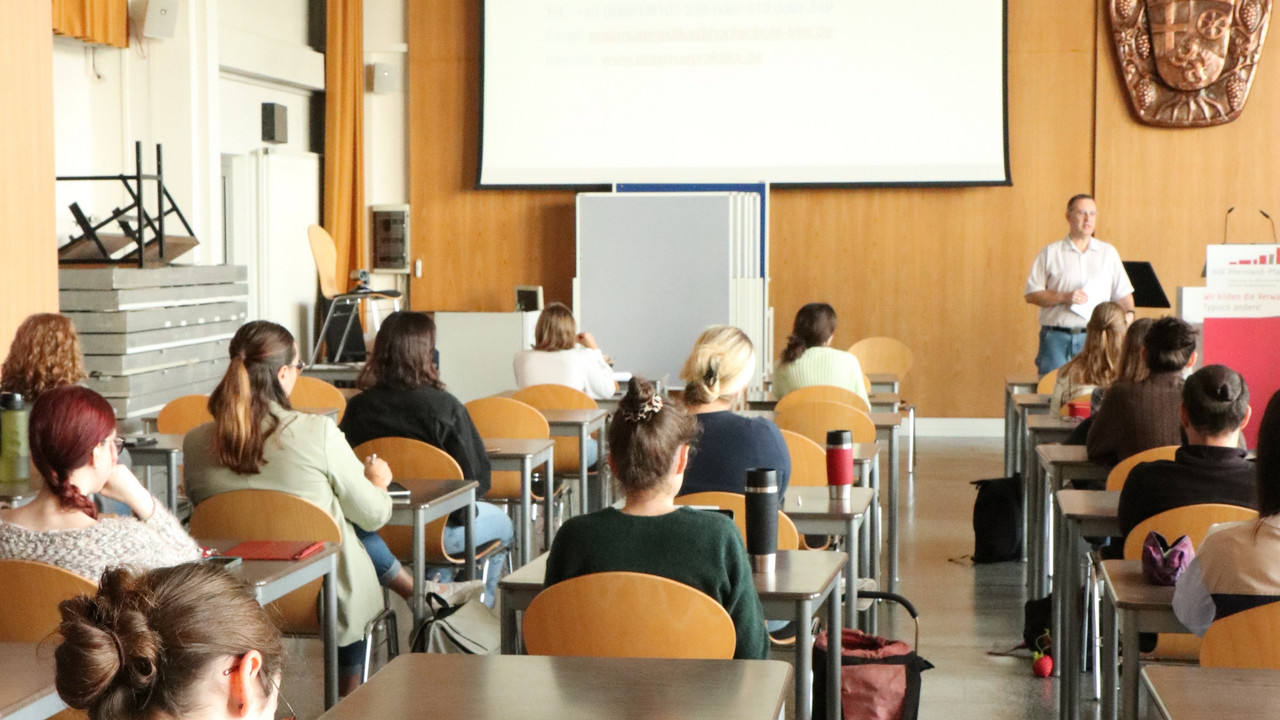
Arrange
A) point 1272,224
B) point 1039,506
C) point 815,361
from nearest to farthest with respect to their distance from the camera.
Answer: point 1039,506 → point 815,361 → point 1272,224

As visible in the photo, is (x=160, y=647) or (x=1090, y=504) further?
(x=1090, y=504)

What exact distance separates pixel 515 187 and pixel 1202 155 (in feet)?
16.0

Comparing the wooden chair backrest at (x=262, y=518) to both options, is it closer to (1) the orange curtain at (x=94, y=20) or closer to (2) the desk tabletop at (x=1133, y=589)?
(2) the desk tabletop at (x=1133, y=589)

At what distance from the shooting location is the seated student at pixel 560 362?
6219 mm

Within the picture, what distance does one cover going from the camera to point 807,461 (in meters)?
4.25

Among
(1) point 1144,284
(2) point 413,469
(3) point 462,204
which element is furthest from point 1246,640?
(3) point 462,204

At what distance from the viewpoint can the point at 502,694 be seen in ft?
6.40

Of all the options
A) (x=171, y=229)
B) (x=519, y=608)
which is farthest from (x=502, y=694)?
(x=171, y=229)

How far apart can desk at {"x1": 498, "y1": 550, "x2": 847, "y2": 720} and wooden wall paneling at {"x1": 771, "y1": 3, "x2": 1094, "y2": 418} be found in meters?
7.04

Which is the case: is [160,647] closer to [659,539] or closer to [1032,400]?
[659,539]

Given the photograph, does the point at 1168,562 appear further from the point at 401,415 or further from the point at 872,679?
the point at 401,415

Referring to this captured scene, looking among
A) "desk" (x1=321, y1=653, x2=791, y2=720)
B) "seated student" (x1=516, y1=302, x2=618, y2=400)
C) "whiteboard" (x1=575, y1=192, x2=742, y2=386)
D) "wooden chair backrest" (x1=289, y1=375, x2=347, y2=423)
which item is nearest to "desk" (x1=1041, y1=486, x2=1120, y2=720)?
"desk" (x1=321, y1=653, x2=791, y2=720)

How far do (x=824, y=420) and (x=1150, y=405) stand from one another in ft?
4.24

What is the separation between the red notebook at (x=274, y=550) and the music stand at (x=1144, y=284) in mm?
5552
